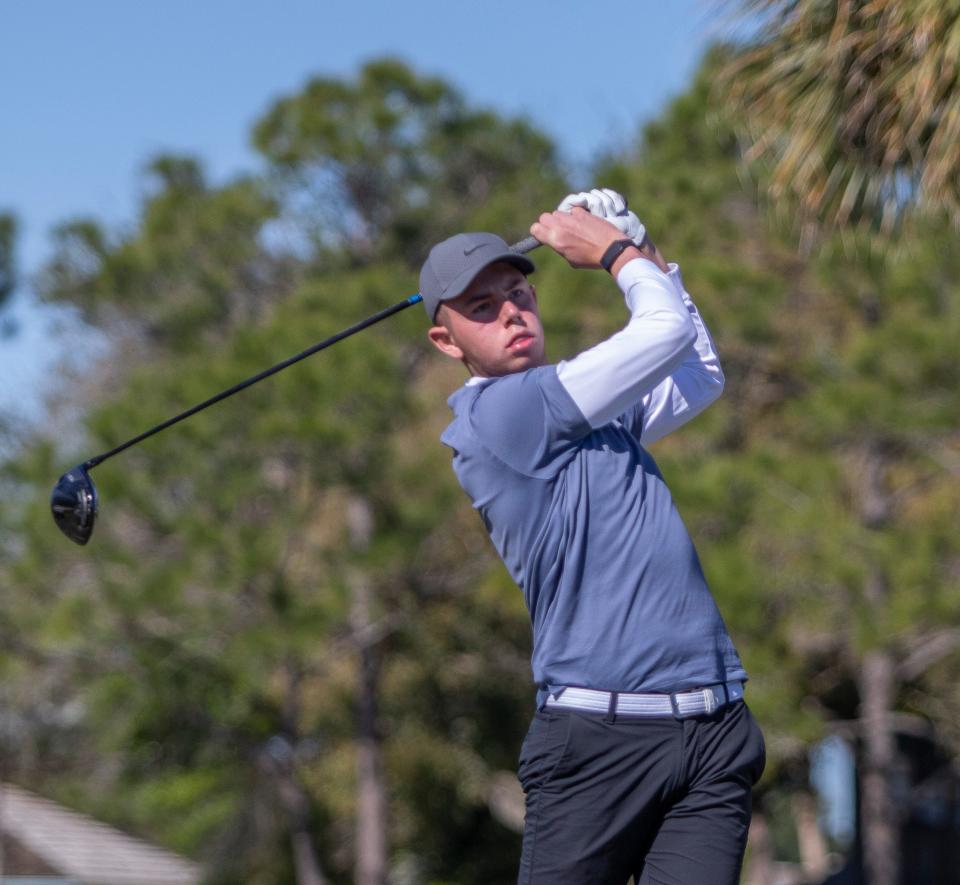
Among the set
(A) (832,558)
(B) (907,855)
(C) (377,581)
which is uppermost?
(C) (377,581)

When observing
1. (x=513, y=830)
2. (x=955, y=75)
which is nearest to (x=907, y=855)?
(x=513, y=830)

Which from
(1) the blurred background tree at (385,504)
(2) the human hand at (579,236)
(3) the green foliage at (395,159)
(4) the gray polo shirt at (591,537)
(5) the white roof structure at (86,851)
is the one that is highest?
(3) the green foliage at (395,159)

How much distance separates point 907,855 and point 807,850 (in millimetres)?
4645

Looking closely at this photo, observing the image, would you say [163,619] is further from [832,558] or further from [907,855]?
[907,855]

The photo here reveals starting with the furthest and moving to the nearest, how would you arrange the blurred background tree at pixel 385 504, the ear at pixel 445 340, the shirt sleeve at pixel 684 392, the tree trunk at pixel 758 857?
the tree trunk at pixel 758 857
the blurred background tree at pixel 385 504
the shirt sleeve at pixel 684 392
the ear at pixel 445 340

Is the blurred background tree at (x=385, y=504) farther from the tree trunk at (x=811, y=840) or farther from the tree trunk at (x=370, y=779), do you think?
the tree trunk at (x=811, y=840)

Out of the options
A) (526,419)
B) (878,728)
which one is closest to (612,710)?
(526,419)

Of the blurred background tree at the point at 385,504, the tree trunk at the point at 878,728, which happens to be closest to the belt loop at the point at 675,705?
the blurred background tree at the point at 385,504

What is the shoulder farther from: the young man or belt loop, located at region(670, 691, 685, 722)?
belt loop, located at region(670, 691, 685, 722)

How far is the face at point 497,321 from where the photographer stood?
2820 mm

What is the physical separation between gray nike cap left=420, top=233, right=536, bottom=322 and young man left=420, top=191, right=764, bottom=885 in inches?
7.3

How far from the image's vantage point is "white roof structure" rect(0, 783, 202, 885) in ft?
58.9

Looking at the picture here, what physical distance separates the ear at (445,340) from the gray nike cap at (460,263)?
38 millimetres

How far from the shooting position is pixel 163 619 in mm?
13820
